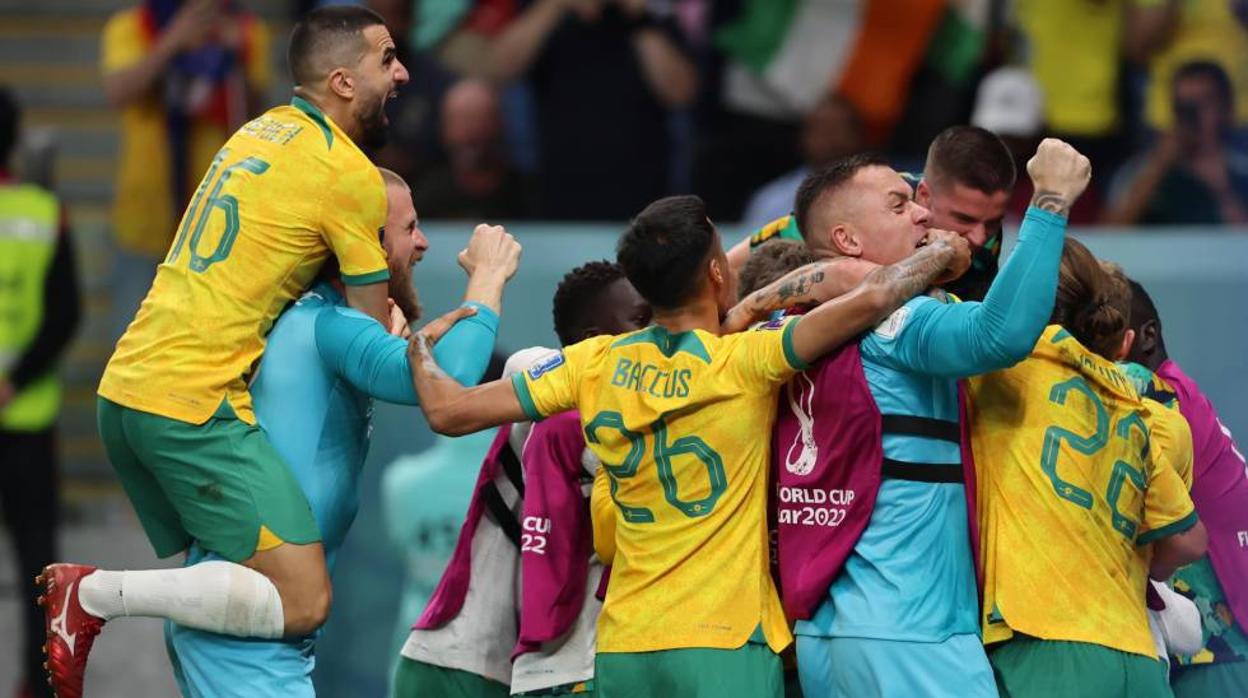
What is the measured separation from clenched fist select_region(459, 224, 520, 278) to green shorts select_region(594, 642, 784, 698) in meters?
1.19

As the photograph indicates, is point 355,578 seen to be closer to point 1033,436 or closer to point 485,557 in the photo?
point 485,557

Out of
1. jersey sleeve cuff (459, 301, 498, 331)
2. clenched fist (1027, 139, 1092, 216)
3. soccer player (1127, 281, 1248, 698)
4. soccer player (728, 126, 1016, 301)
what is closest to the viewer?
clenched fist (1027, 139, 1092, 216)

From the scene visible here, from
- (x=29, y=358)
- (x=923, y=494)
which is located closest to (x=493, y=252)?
(x=923, y=494)

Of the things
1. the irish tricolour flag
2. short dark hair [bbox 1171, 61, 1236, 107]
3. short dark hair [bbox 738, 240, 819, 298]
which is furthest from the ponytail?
the irish tricolour flag

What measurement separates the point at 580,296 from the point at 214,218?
1.07m

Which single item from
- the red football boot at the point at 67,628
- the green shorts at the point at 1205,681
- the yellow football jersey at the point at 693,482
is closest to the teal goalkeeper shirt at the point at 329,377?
the yellow football jersey at the point at 693,482

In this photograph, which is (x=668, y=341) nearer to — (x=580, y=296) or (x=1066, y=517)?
(x=580, y=296)

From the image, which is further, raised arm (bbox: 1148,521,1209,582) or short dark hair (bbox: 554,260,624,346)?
short dark hair (bbox: 554,260,624,346)

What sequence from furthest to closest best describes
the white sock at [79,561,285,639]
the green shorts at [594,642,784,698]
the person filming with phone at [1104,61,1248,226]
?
the person filming with phone at [1104,61,1248,226]
the white sock at [79,561,285,639]
the green shorts at [594,642,784,698]

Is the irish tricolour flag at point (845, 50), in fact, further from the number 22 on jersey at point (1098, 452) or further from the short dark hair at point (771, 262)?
the number 22 on jersey at point (1098, 452)

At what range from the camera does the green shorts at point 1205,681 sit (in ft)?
19.2

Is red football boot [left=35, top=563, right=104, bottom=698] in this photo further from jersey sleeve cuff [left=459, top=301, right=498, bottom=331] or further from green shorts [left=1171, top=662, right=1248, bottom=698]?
green shorts [left=1171, top=662, right=1248, bottom=698]

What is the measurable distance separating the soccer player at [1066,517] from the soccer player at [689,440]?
1.27ft

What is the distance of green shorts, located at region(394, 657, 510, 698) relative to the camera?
5887 millimetres
